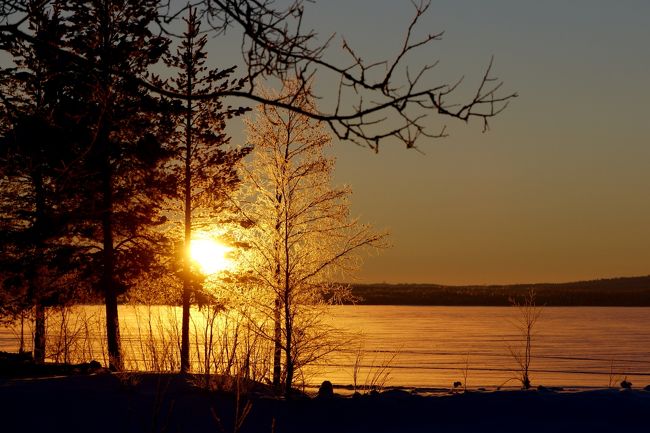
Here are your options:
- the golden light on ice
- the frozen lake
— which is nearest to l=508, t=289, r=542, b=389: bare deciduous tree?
the frozen lake

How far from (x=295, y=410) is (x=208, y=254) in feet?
55.6

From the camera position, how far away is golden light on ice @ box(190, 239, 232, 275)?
1190 inches

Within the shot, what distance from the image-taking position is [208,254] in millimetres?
30938

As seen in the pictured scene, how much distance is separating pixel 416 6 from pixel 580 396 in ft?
31.8

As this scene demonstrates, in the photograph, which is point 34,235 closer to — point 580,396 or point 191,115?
point 191,115

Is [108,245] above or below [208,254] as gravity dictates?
above

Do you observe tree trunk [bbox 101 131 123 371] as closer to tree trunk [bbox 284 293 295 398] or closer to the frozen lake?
the frozen lake

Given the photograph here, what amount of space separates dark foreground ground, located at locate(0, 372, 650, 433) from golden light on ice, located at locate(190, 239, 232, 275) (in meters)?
15.4

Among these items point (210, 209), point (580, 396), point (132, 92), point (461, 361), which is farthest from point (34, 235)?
point (132, 92)

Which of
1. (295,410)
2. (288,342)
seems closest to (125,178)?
(288,342)

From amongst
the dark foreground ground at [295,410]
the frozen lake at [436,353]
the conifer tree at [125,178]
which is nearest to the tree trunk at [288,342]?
the frozen lake at [436,353]

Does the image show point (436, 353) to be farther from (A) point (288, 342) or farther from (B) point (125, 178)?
(A) point (288, 342)

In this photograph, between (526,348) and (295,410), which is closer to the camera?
(295,410)

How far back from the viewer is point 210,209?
1215 inches
